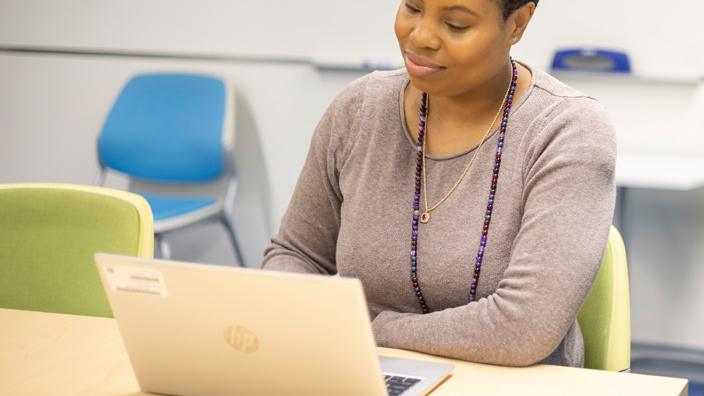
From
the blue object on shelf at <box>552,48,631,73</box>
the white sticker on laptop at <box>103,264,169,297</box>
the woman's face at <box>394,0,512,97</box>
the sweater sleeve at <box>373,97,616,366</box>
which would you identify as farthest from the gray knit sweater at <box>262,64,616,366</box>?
the blue object on shelf at <box>552,48,631,73</box>

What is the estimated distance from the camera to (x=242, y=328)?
68 cm

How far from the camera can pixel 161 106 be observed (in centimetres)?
278

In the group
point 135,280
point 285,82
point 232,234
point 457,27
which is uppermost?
point 457,27

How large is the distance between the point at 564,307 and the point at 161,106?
7.15ft

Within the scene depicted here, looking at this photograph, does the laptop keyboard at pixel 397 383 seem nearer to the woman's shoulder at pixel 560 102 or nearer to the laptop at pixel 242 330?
the laptop at pixel 242 330

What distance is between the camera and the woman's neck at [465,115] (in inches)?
45.4

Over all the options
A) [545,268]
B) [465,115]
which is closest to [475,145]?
[465,115]

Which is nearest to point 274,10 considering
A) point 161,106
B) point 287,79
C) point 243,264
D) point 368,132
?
point 287,79

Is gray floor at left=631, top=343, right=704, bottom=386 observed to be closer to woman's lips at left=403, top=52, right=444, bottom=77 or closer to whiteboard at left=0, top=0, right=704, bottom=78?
whiteboard at left=0, top=0, right=704, bottom=78

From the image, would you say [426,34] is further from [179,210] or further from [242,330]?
[179,210]

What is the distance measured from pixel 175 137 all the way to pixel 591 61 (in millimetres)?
1540

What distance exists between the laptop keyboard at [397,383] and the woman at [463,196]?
128 mm

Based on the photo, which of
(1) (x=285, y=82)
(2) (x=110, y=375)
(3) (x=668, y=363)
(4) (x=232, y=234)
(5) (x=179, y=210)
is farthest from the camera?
(1) (x=285, y=82)

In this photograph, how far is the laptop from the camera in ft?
2.09
